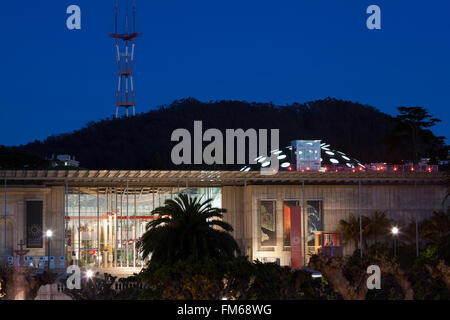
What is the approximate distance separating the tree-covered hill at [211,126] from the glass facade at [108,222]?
131 ft

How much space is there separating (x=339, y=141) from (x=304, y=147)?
62.5 metres

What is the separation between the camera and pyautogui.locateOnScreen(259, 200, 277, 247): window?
155ft

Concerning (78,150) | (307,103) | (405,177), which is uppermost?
(307,103)

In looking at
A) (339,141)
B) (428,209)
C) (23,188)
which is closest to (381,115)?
(339,141)

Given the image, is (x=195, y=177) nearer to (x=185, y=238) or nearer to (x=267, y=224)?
A: (x=267, y=224)

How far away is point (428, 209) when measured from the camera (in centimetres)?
4878

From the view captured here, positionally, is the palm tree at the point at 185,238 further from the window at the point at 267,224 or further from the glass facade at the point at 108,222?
the glass facade at the point at 108,222

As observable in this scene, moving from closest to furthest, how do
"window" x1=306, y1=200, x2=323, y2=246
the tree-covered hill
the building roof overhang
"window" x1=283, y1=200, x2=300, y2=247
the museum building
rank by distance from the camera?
the building roof overhang
the museum building
"window" x1=283, y1=200, x2=300, y2=247
"window" x1=306, y1=200, x2=323, y2=246
the tree-covered hill

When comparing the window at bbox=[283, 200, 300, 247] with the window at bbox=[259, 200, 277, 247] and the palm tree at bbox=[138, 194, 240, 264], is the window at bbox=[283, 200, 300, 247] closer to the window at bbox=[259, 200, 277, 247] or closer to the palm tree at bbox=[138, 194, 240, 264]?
the window at bbox=[259, 200, 277, 247]

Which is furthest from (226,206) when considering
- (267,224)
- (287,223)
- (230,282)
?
(230,282)

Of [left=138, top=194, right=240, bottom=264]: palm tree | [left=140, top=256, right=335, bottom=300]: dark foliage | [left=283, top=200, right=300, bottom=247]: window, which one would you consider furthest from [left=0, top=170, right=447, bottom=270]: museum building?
[left=140, top=256, right=335, bottom=300]: dark foliage

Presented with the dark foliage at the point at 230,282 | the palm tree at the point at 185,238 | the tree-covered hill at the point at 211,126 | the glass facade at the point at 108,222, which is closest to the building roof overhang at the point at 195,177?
the glass facade at the point at 108,222

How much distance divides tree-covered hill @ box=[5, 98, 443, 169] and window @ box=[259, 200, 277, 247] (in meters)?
42.1
